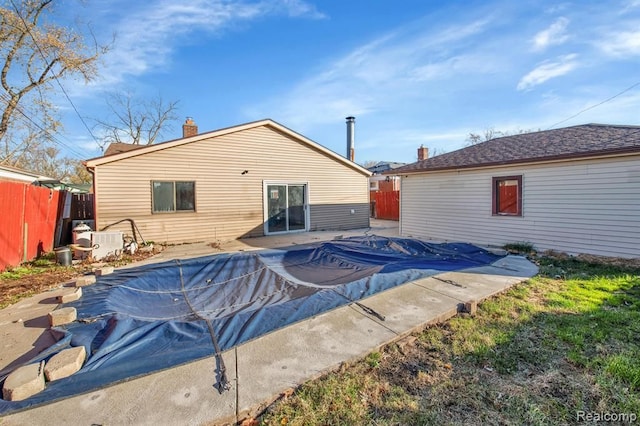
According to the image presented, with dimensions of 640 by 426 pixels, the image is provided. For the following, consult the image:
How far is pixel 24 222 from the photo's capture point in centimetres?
650

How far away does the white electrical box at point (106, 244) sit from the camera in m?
7.06

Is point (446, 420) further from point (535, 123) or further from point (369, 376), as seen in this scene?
point (535, 123)

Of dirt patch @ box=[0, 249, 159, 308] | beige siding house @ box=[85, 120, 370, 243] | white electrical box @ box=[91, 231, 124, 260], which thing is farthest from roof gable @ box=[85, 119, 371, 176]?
dirt patch @ box=[0, 249, 159, 308]

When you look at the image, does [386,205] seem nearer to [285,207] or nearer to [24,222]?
[285,207]

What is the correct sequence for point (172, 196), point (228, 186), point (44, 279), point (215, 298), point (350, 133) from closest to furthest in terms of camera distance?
1. point (215, 298)
2. point (44, 279)
3. point (172, 196)
4. point (228, 186)
5. point (350, 133)

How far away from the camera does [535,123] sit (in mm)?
28234

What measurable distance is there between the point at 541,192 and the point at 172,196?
1051 centimetres

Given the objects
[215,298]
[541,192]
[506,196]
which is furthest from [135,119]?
[541,192]

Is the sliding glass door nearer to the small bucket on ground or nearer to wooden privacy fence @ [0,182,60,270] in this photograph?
the small bucket on ground

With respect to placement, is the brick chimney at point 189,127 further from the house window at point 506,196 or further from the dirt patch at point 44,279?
the house window at point 506,196

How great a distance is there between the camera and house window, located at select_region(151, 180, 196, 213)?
8.82m

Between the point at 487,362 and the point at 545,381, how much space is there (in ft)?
1.34

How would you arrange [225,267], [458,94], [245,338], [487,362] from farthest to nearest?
1. [458,94]
2. [225,267]
3. [245,338]
4. [487,362]

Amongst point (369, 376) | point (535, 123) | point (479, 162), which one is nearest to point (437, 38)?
point (479, 162)
